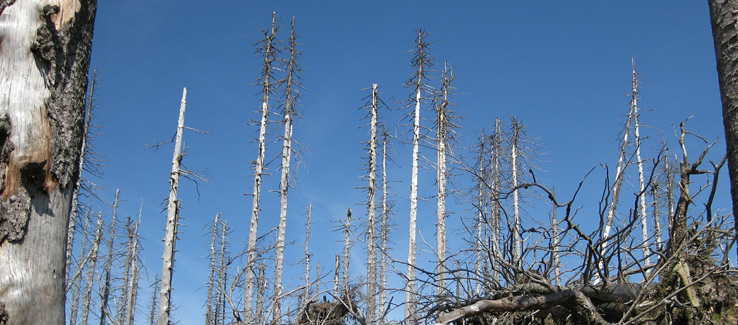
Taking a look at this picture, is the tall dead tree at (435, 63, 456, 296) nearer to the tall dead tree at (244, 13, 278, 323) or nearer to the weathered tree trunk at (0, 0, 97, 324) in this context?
the tall dead tree at (244, 13, 278, 323)

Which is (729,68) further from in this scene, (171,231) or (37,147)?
(171,231)

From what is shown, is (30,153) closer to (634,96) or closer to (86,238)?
(634,96)

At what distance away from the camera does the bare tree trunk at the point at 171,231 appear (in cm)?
1172

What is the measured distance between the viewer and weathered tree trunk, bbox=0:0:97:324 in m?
2.18

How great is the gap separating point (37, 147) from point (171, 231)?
35.3 feet

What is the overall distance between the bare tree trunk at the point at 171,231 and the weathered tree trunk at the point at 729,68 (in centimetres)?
1101

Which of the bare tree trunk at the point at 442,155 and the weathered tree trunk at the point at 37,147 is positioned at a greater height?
the bare tree trunk at the point at 442,155

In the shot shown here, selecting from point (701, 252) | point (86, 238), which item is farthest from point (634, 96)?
point (86, 238)

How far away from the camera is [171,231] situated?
12.5m

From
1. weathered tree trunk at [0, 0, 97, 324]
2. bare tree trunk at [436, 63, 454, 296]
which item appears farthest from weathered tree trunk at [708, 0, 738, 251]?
bare tree trunk at [436, 63, 454, 296]

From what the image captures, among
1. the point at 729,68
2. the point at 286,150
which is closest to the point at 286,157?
the point at 286,150

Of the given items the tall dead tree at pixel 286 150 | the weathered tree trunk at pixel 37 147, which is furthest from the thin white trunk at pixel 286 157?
the weathered tree trunk at pixel 37 147

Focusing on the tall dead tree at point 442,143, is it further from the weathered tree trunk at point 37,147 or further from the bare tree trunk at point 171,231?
the weathered tree trunk at point 37,147

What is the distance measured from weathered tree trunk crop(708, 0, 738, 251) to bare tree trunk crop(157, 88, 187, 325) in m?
11.0
